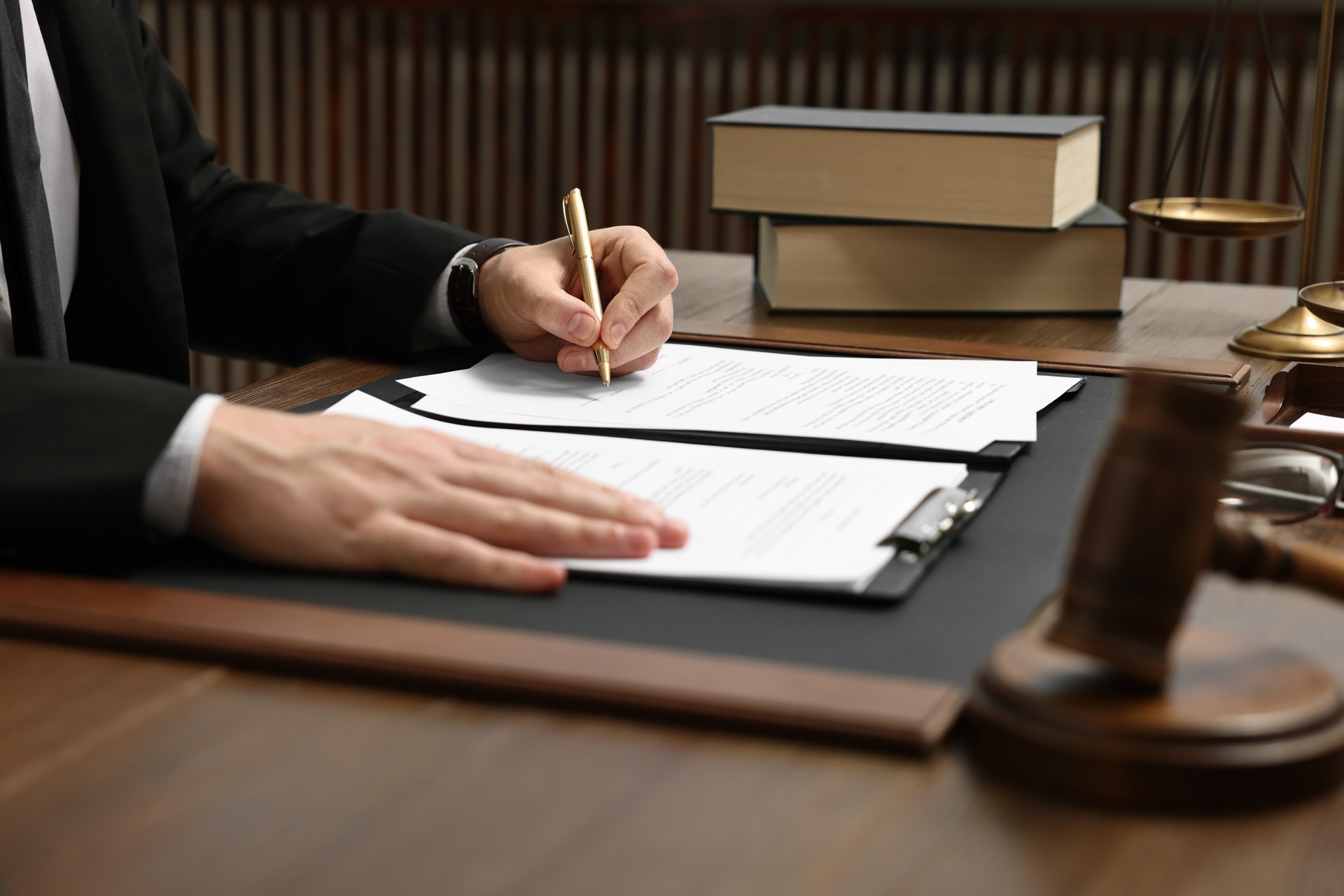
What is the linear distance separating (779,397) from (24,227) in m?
0.62

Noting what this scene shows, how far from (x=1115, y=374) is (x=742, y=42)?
2741 millimetres

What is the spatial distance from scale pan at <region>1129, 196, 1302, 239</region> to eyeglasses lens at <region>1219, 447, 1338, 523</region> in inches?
23.3

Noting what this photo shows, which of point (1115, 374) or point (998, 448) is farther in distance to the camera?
point (1115, 374)

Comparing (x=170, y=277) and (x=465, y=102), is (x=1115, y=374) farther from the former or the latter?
(x=465, y=102)

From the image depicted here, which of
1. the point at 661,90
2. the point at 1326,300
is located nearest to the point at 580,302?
the point at 1326,300

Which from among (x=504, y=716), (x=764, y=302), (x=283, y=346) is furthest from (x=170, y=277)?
(x=504, y=716)

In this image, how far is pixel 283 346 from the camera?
1.33 meters

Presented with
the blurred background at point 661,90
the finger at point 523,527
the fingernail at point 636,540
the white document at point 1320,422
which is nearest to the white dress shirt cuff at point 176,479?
the finger at point 523,527

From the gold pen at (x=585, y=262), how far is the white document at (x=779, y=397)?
3 cm

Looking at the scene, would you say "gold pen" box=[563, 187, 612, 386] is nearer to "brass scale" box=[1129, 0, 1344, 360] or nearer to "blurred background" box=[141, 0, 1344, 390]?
"brass scale" box=[1129, 0, 1344, 360]

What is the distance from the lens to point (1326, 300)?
1.20 metres

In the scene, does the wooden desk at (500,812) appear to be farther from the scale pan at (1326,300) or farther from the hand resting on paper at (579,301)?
the scale pan at (1326,300)

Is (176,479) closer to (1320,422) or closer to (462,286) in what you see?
(462,286)

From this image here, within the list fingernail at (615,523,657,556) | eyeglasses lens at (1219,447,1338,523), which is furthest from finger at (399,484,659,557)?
eyeglasses lens at (1219,447,1338,523)
